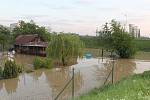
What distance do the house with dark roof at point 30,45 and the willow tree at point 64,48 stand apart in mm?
11718

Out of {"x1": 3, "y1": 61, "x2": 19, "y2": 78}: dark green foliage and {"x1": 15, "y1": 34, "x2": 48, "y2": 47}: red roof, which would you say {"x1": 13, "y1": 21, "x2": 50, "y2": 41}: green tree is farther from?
{"x1": 3, "y1": 61, "x2": 19, "y2": 78}: dark green foliage

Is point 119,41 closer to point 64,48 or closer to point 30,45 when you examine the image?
point 64,48

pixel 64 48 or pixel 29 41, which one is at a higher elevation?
pixel 29 41

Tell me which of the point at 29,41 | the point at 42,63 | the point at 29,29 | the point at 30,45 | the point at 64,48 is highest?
the point at 29,29

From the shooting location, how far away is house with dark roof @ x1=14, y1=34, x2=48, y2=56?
2222 inches

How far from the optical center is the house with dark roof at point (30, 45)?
56.4 metres

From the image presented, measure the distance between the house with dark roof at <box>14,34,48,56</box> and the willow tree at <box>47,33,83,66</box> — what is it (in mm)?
11718

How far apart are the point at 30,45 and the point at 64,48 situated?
20834 millimetres

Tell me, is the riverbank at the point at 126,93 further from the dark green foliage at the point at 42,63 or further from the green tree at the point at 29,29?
the green tree at the point at 29,29

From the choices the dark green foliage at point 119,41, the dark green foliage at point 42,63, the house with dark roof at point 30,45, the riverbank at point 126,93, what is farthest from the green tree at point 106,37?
the riverbank at point 126,93

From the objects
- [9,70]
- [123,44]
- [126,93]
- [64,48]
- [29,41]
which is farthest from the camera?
[29,41]

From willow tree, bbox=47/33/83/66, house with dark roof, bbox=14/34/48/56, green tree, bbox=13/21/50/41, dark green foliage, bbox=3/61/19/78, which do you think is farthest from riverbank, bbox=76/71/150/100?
green tree, bbox=13/21/50/41

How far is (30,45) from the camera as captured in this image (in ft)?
199

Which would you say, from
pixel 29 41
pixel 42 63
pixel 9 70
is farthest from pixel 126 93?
pixel 29 41
